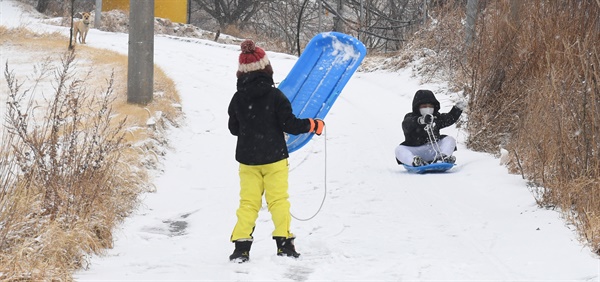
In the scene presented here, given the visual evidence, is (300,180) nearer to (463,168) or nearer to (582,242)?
(463,168)

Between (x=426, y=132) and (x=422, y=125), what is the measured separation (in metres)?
0.09

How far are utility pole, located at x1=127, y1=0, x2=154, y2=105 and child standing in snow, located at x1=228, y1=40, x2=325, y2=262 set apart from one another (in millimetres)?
5842

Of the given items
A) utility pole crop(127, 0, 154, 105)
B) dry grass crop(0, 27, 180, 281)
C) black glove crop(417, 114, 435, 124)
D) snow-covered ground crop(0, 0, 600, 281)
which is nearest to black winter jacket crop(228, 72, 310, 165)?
snow-covered ground crop(0, 0, 600, 281)

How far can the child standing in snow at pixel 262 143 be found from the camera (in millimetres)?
A: 5363

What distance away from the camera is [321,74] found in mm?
8508

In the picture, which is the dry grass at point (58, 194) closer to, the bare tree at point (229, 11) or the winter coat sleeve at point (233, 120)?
the winter coat sleeve at point (233, 120)

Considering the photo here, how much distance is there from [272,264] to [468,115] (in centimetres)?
536

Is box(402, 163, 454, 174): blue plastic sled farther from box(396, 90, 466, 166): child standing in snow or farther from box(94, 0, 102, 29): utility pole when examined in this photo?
box(94, 0, 102, 29): utility pole

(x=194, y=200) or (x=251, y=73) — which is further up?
(x=251, y=73)

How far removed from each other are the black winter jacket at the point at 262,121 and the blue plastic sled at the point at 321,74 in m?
2.20

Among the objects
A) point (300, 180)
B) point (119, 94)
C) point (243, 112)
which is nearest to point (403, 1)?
point (119, 94)

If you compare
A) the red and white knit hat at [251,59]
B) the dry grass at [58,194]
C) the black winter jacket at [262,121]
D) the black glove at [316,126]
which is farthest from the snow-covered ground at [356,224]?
the red and white knit hat at [251,59]

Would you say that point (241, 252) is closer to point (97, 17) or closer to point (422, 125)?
point (422, 125)

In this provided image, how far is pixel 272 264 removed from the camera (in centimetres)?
519
